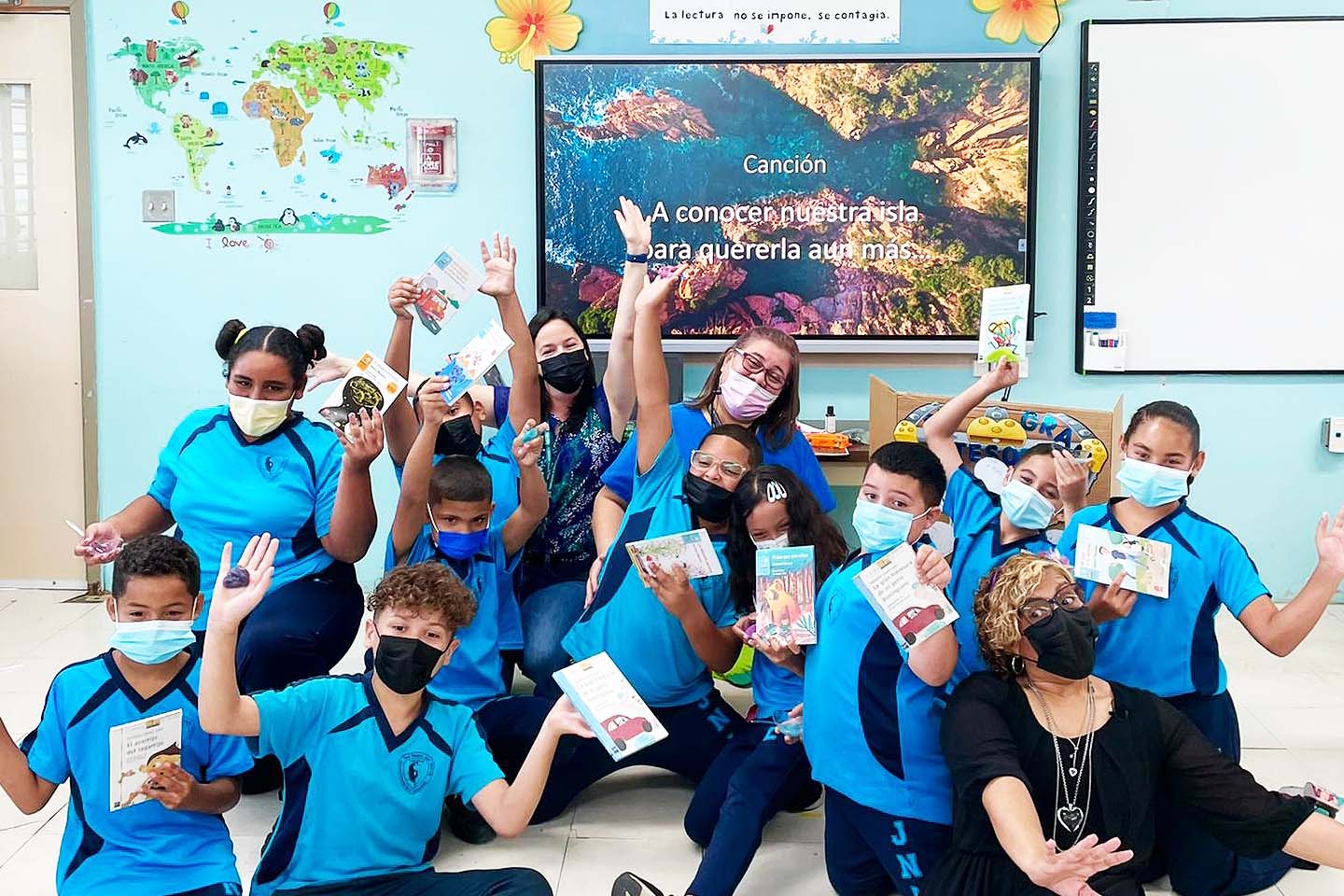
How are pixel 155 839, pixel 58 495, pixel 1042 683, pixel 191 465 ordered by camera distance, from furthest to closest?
pixel 58 495 → pixel 191 465 → pixel 1042 683 → pixel 155 839

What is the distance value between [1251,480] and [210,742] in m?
4.30

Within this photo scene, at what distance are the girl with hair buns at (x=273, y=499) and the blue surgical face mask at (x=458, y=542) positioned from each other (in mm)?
186

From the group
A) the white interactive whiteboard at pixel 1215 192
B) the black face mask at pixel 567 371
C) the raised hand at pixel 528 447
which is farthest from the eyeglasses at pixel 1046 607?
the white interactive whiteboard at pixel 1215 192

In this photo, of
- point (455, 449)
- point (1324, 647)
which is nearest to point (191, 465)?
point (455, 449)

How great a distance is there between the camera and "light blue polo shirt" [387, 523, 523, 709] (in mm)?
3125

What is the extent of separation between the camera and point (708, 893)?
2.41 meters

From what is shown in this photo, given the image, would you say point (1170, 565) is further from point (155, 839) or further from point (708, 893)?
point (155, 839)

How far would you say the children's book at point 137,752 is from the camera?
6.68 feet

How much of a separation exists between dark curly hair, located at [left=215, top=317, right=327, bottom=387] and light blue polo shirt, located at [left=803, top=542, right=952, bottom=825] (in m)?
1.57

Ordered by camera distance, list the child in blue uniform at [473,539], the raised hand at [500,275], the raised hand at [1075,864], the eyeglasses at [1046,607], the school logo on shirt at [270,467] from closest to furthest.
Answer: the raised hand at [1075,864] < the eyeglasses at [1046,607] < the child in blue uniform at [473,539] < the school logo on shirt at [270,467] < the raised hand at [500,275]

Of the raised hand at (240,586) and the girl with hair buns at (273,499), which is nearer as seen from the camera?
the raised hand at (240,586)

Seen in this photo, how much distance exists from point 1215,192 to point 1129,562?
9.07 ft

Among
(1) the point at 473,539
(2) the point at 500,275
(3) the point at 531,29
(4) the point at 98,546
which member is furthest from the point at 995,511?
(3) the point at 531,29

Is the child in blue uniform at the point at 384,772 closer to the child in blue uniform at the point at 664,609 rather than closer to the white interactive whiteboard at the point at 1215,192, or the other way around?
the child in blue uniform at the point at 664,609
